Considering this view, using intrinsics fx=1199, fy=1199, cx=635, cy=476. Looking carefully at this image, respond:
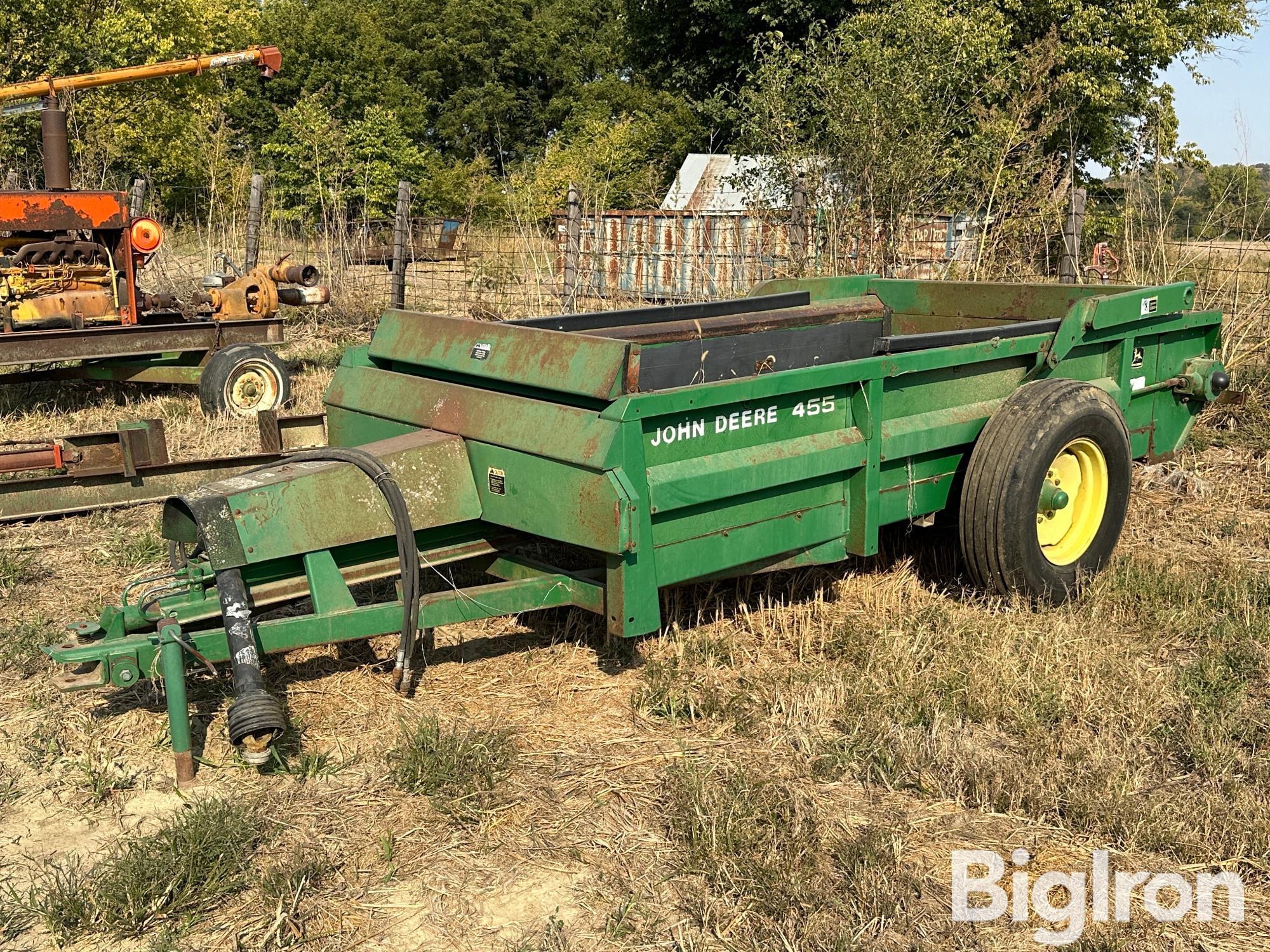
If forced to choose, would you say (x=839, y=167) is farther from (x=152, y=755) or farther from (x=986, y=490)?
(x=152, y=755)

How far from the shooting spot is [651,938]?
2904 millimetres

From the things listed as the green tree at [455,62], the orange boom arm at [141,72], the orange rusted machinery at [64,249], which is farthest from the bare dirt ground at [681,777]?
the green tree at [455,62]

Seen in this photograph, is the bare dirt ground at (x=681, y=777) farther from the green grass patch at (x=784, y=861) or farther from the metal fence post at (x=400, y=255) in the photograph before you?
the metal fence post at (x=400, y=255)

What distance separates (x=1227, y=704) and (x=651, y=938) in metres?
2.24

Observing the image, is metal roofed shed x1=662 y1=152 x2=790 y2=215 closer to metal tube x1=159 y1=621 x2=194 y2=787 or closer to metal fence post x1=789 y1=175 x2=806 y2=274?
metal fence post x1=789 y1=175 x2=806 y2=274

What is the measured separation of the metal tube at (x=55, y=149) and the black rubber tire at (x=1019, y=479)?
23.0 feet

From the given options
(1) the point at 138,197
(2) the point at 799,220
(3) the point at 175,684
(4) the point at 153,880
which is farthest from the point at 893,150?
(1) the point at 138,197

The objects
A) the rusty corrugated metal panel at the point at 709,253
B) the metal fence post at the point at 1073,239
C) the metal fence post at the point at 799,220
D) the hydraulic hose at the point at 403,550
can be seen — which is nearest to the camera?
the hydraulic hose at the point at 403,550

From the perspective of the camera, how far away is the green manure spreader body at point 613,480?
3.63 metres

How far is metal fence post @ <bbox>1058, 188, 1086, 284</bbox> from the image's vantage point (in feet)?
29.5

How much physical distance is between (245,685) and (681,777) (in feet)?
4.22

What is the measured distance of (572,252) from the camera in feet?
37.7

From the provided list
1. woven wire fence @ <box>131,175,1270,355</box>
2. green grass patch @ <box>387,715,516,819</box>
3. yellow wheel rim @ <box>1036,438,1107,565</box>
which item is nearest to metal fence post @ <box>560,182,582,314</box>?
woven wire fence @ <box>131,175,1270,355</box>

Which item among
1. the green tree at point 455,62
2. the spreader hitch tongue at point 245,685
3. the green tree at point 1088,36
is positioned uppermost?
the green tree at point 455,62
